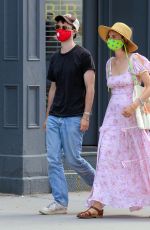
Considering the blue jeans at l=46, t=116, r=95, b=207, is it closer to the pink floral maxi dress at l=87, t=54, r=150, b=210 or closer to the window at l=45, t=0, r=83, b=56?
the pink floral maxi dress at l=87, t=54, r=150, b=210

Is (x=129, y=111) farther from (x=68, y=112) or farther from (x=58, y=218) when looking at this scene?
(x=58, y=218)

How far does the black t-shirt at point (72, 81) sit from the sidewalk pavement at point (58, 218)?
1.02 meters

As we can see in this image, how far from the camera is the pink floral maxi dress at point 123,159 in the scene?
340 inches

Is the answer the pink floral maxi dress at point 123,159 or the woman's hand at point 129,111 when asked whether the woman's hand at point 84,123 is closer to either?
the pink floral maxi dress at point 123,159

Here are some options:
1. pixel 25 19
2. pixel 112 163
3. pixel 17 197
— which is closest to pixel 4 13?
pixel 25 19

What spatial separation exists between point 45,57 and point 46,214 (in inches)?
93.7

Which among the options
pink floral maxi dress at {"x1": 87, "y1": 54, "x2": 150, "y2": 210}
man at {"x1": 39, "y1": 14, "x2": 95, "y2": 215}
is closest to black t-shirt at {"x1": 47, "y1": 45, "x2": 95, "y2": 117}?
man at {"x1": 39, "y1": 14, "x2": 95, "y2": 215}

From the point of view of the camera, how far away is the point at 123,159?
8656 mm

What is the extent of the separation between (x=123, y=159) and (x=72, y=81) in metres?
0.91

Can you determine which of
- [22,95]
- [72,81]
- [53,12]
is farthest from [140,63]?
[53,12]

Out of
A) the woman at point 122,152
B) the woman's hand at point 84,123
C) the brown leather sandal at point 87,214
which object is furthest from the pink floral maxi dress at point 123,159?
the woman's hand at point 84,123

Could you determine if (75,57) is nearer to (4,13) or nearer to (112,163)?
(112,163)

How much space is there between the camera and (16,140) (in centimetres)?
1053

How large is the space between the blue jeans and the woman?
0.30 metres
